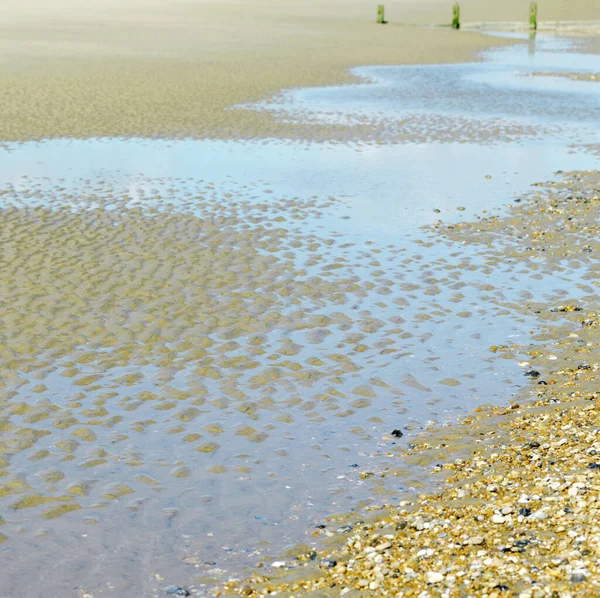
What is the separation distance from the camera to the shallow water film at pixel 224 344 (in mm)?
7125

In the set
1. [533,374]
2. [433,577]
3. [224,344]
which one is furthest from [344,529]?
[224,344]

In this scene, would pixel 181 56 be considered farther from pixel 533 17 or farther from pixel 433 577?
pixel 433 577

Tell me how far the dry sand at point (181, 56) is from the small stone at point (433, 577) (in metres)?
20.2

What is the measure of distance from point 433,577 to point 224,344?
541 cm

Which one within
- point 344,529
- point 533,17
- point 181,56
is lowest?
point 344,529

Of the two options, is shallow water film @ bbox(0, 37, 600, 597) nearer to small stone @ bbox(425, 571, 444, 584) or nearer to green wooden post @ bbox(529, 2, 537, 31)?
small stone @ bbox(425, 571, 444, 584)

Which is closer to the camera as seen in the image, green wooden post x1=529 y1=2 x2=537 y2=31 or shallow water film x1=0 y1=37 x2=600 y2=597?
shallow water film x1=0 y1=37 x2=600 y2=597

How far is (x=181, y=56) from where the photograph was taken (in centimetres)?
4222

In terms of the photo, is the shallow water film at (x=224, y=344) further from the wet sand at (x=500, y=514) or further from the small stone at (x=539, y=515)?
the small stone at (x=539, y=515)

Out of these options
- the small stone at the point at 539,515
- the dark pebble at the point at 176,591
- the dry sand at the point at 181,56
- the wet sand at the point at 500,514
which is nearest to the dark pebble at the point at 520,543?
the wet sand at the point at 500,514

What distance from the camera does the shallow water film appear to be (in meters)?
7.12

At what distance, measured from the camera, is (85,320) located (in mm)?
11461

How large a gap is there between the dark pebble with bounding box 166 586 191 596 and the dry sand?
1985cm

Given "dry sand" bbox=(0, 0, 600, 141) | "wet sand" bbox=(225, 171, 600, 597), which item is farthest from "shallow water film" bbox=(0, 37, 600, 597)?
"dry sand" bbox=(0, 0, 600, 141)
